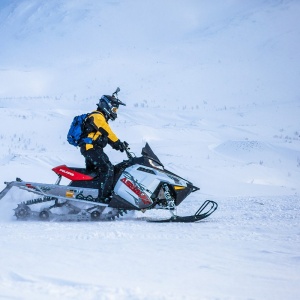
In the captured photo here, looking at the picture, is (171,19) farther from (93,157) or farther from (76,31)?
(93,157)

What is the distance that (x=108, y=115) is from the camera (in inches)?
236

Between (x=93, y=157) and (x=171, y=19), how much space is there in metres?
73.1

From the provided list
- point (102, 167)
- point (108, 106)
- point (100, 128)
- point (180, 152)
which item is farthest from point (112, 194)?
point (180, 152)

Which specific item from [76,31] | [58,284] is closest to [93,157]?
[58,284]

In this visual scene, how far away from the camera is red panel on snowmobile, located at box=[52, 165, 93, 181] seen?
5879mm

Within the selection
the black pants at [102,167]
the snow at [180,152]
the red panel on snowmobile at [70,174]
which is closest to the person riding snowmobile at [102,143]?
the black pants at [102,167]

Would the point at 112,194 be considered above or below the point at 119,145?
below

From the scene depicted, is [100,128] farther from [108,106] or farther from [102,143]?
[108,106]

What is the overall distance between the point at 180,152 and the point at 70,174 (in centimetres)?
862

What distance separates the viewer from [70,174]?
5.91 meters

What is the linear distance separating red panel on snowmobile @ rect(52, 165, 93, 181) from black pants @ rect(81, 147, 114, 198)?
178 mm

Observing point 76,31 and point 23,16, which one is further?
point 23,16

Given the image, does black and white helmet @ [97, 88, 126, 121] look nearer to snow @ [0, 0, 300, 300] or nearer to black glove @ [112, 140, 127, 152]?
black glove @ [112, 140, 127, 152]

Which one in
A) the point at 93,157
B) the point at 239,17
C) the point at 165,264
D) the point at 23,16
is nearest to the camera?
the point at 165,264
